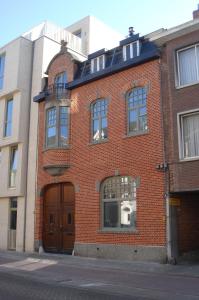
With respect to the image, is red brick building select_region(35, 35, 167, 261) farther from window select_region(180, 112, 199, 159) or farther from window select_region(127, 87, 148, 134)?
window select_region(180, 112, 199, 159)

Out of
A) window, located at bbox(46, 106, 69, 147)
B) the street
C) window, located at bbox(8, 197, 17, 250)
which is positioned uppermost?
window, located at bbox(46, 106, 69, 147)

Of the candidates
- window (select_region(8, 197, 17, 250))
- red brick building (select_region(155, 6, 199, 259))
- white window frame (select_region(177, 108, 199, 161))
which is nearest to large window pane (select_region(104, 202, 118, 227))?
red brick building (select_region(155, 6, 199, 259))

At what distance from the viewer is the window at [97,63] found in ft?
63.4

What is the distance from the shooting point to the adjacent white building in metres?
21.3

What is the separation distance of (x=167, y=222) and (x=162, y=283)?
3.94 metres

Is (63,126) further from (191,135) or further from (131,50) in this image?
(191,135)

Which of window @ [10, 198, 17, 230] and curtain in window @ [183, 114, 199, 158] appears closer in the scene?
curtain in window @ [183, 114, 199, 158]

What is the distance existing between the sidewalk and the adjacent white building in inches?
122

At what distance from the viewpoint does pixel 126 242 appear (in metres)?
16.2

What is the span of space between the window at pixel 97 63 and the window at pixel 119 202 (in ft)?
18.9

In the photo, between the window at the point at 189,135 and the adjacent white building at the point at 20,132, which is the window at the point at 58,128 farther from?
the window at the point at 189,135

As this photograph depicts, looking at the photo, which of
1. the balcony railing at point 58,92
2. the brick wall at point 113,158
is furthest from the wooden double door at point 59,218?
the balcony railing at point 58,92

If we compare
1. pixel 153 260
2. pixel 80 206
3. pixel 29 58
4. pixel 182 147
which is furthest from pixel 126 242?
pixel 29 58

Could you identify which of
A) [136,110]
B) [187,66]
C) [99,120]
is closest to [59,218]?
[99,120]
